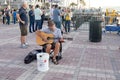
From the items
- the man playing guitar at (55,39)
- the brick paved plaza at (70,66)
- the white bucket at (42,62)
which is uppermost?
the man playing guitar at (55,39)

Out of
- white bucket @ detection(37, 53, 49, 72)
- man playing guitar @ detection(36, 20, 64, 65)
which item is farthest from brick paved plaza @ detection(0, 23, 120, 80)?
man playing guitar @ detection(36, 20, 64, 65)

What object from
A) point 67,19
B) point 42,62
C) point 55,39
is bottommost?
point 42,62

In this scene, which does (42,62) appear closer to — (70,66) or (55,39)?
(70,66)

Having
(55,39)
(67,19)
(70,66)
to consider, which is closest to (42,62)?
(70,66)

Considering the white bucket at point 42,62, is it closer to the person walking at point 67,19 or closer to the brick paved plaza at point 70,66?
the brick paved plaza at point 70,66

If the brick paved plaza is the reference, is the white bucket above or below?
above

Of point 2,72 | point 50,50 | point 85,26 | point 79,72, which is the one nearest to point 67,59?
point 50,50

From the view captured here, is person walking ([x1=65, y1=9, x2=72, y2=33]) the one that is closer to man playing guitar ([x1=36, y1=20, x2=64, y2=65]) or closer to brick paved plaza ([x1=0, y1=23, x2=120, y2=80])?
brick paved plaza ([x1=0, y1=23, x2=120, y2=80])

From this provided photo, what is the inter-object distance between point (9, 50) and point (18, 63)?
1.98 m

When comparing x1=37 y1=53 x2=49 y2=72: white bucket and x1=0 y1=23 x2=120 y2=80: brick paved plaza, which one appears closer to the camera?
x1=0 y1=23 x2=120 y2=80: brick paved plaza

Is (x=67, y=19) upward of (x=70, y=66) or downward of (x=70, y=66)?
upward

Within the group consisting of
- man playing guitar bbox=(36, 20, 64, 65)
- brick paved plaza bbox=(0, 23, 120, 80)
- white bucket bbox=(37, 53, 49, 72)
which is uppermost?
man playing guitar bbox=(36, 20, 64, 65)

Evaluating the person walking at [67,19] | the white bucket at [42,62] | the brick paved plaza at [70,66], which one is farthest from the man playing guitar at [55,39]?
the person walking at [67,19]

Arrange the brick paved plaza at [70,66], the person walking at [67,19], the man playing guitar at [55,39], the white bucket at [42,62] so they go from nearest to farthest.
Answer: the brick paved plaza at [70,66], the white bucket at [42,62], the man playing guitar at [55,39], the person walking at [67,19]
